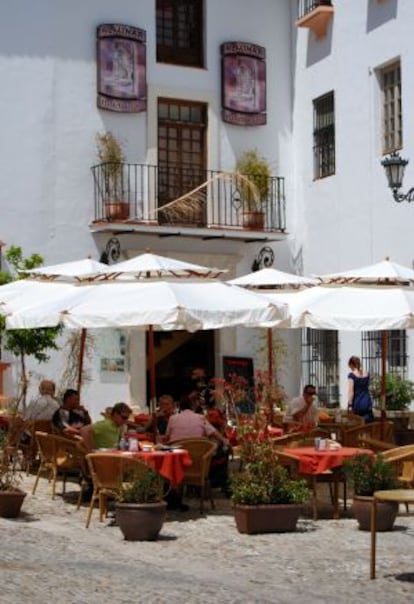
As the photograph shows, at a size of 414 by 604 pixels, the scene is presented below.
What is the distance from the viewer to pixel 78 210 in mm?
22422

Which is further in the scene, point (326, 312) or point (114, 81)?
point (114, 81)

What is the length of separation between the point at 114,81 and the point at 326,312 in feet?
29.7

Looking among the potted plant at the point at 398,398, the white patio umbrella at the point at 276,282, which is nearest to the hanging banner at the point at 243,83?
the white patio umbrella at the point at 276,282

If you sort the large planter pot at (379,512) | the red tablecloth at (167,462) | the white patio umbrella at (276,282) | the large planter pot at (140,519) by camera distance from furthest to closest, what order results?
1. the white patio umbrella at (276,282)
2. the red tablecloth at (167,462)
3. the large planter pot at (379,512)
4. the large planter pot at (140,519)

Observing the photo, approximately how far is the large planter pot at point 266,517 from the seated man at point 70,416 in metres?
3.85

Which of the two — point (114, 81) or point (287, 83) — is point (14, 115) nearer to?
point (114, 81)

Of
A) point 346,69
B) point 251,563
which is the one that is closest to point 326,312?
point 251,563

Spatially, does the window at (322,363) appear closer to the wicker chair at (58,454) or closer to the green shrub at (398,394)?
the green shrub at (398,394)

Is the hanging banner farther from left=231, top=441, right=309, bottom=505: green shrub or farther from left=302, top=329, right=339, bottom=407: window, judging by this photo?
left=231, top=441, right=309, bottom=505: green shrub

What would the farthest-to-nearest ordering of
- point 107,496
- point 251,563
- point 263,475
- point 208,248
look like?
point 208,248, point 107,496, point 263,475, point 251,563

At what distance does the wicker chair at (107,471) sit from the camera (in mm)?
11766

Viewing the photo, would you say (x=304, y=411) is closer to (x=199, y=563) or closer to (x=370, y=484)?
(x=370, y=484)

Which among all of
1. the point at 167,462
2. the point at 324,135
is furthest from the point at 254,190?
the point at 167,462

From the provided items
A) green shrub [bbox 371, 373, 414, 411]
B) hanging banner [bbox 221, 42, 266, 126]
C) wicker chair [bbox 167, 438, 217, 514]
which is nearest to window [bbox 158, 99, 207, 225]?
hanging banner [bbox 221, 42, 266, 126]
